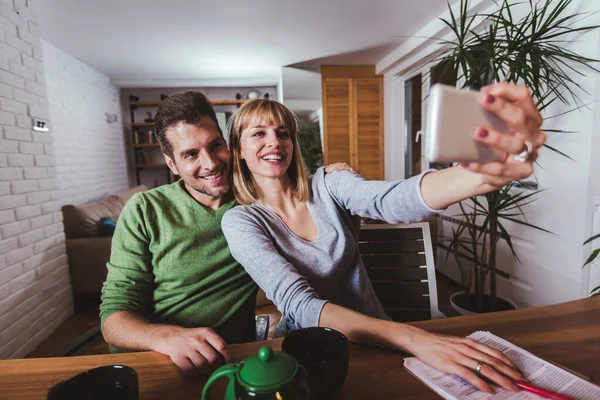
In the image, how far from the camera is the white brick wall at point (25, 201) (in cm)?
221

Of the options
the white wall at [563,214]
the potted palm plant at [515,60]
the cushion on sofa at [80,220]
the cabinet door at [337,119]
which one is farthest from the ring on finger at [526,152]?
the cabinet door at [337,119]

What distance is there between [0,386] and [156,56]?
4443 millimetres

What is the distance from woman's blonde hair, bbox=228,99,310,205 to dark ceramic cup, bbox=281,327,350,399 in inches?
25.3

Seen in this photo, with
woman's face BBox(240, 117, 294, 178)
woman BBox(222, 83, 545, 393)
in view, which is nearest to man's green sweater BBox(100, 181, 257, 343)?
woman BBox(222, 83, 545, 393)

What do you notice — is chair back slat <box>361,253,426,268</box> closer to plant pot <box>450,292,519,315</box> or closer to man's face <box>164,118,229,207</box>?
man's face <box>164,118,229,207</box>

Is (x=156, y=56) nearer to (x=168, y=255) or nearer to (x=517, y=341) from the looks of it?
(x=168, y=255)

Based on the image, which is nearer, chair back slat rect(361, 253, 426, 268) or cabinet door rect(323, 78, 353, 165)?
chair back slat rect(361, 253, 426, 268)

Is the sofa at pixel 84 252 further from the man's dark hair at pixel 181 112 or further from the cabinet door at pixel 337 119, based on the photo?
the cabinet door at pixel 337 119

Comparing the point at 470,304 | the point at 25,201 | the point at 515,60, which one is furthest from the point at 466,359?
the point at 25,201

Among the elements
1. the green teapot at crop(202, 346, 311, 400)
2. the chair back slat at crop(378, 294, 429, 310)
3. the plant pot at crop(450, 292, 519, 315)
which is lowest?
the plant pot at crop(450, 292, 519, 315)

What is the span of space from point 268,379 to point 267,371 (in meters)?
0.01

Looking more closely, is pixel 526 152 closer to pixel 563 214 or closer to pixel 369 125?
pixel 563 214

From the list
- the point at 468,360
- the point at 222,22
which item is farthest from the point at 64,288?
the point at 468,360

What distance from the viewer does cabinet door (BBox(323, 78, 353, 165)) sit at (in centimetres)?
527
